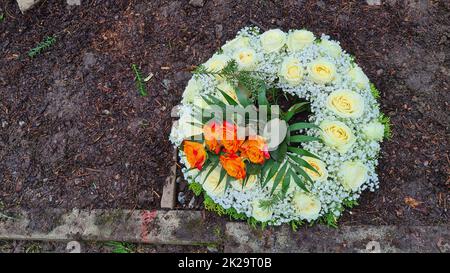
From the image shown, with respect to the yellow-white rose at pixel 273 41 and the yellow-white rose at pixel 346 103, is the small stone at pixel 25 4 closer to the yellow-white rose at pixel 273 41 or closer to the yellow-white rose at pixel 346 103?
the yellow-white rose at pixel 273 41

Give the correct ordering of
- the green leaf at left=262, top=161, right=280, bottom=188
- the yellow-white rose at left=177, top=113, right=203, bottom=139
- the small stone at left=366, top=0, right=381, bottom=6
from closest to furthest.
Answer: the green leaf at left=262, top=161, right=280, bottom=188 < the yellow-white rose at left=177, top=113, right=203, bottom=139 < the small stone at left=366, top=0, right=381, bottom=6

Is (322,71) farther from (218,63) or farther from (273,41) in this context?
(218,63)

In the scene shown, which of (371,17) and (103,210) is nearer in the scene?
(103,210)

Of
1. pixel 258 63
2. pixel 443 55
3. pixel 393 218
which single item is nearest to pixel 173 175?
pixel 258 63

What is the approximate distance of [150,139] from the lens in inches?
124

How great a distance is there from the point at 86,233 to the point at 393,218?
1.91m

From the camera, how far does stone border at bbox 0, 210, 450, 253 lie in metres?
2.57

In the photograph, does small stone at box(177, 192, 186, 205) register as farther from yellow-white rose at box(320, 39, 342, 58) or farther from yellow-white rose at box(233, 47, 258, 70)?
yellow-white rose at box(320, 39, 342, 58)

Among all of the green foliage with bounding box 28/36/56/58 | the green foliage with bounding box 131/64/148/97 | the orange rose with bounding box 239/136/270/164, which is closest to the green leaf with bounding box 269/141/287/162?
the orange rose with bounding box 239/136/270/164

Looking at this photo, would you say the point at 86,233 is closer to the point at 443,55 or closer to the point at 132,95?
the point at 132,95

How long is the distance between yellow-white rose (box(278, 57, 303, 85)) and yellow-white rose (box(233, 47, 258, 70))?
17cm

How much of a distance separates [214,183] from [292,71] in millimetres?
762

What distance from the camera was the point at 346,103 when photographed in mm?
2479

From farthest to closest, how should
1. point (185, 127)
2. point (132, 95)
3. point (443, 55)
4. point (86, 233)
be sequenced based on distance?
point (132, 95)
point (443, 55)
point (86, 233)
point (185, 127)
